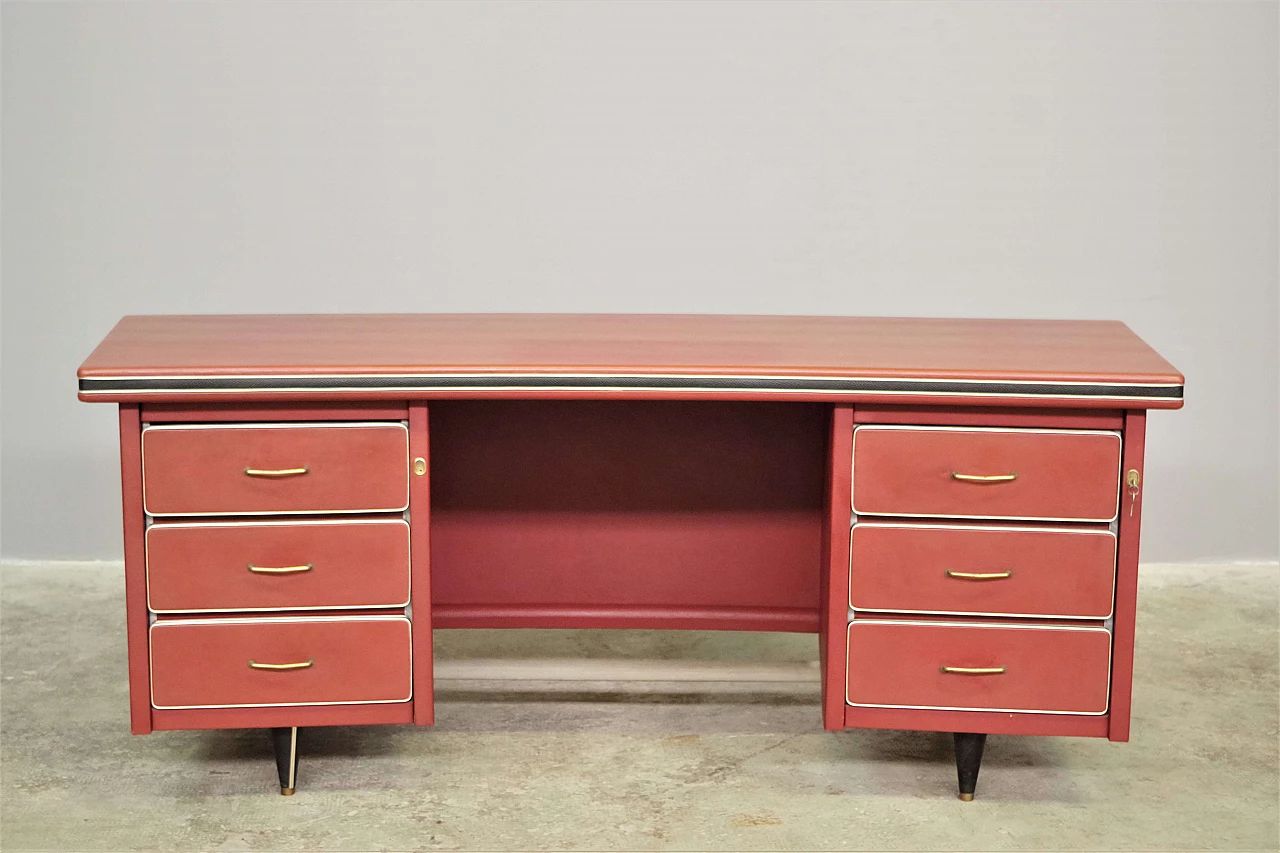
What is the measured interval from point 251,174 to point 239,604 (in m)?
1.74

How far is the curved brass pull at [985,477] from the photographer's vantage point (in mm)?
2650

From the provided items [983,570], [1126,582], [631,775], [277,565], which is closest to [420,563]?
[277,565]

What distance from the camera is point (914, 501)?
2.67 meters

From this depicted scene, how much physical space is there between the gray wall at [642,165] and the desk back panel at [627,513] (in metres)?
1.15

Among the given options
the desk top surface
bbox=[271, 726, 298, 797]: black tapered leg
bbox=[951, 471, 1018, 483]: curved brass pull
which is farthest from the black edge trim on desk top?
bbox=[271, 726, 298, 797]: black tapered leg

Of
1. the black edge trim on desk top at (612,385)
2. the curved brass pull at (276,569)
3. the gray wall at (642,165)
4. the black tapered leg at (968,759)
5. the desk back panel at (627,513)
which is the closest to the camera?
the black edge trim on desk top at (612,385)

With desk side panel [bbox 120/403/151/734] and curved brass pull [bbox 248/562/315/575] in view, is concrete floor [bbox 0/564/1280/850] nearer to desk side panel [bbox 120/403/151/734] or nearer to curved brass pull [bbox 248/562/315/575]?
desk side panel [bbox 120/403/151/734]

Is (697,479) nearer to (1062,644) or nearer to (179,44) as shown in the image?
(1062,644)

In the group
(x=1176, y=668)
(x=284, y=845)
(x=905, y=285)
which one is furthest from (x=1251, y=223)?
(x=284, y=845)

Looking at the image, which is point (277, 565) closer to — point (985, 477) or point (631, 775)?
point (631, 775)

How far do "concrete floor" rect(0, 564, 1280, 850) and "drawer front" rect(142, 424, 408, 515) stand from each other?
→ 1.96 ft

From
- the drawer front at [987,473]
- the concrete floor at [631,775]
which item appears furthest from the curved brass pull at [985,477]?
the concrete floor at [631,775]

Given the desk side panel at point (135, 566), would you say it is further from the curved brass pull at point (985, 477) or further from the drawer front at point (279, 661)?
the curved brass pull at point (985, 477)

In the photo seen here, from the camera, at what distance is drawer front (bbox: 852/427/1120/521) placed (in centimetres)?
264
